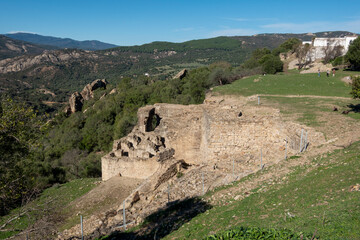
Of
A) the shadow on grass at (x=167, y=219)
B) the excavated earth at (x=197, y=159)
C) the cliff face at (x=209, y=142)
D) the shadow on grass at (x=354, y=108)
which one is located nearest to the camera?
the shadow on grass at (x=167, y=219)

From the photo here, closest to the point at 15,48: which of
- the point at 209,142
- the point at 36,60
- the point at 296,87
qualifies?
the point at 36,60

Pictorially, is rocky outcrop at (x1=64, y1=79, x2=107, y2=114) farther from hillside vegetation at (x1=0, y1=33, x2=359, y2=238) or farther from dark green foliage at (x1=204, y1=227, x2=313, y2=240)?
dark green foliage at (x1=204, y1=227, x2=313, y2=240)

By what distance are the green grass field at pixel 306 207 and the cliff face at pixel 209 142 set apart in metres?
2.64

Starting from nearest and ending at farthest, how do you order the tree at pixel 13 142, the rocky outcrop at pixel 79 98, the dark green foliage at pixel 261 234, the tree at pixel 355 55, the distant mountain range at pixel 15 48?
the dark green foliage at pixel 261 234 → the tree at pixel 13 142 → the tree at pixel 355 55 → the rocky outcrop at pixel 79 98 → the distant mountain range at pixel 15 48

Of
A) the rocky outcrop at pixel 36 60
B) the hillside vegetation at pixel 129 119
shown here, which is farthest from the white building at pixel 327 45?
the rocky outcrop at pixel 36 60

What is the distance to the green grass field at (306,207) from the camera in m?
4.69

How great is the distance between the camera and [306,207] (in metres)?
5.76

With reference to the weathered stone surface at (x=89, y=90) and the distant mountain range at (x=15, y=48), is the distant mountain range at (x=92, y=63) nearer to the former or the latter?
the distant mountain range at (x=15, y=48)

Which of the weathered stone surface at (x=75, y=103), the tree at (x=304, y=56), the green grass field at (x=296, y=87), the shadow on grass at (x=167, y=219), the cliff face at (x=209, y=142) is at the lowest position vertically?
the weathered stone surface at (x=75, y=103)

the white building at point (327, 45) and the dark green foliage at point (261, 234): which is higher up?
the white building at point (327, 45)

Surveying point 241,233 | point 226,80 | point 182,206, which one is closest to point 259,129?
point 182,206

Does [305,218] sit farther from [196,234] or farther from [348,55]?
[348,55]

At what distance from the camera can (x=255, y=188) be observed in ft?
26.6

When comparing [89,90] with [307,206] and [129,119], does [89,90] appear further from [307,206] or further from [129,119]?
[307,206]
